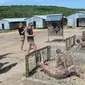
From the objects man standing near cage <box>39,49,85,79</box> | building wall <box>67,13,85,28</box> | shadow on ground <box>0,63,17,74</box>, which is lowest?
building wall <box>67,13,85,28</box>

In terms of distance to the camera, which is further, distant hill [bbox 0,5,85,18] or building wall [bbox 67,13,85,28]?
distant hill [bbox 0,5,85,18]

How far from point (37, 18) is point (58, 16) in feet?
85.0

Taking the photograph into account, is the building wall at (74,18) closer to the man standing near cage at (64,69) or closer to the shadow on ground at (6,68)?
the shadow on ground at (6,68)

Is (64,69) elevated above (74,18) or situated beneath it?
elevated above

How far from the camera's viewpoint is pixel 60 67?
7.69 metres

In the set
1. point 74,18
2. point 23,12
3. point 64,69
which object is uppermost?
point 64,69

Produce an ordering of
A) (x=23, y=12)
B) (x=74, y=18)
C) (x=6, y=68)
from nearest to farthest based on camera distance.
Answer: (x=6, y=68)
(x=74, y=18)
(x=23, y=12)

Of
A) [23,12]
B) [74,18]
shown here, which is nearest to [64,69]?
[74,18]

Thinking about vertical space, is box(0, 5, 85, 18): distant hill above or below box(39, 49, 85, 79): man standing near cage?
below

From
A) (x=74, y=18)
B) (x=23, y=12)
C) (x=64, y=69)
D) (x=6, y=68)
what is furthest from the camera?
(x=23, y=12)

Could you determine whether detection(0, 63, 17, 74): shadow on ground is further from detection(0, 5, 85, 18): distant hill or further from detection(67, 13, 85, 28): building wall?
detection(0, 5, 85, 18): distant hill

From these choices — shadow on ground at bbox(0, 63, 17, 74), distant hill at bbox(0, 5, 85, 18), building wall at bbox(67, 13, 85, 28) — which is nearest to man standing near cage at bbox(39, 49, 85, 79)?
shadow on ground at bbox(0, 63, 17, 74)

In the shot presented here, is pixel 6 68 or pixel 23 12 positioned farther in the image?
pixel 23 12

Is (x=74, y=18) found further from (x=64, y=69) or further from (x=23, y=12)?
(x=23, y=12)
